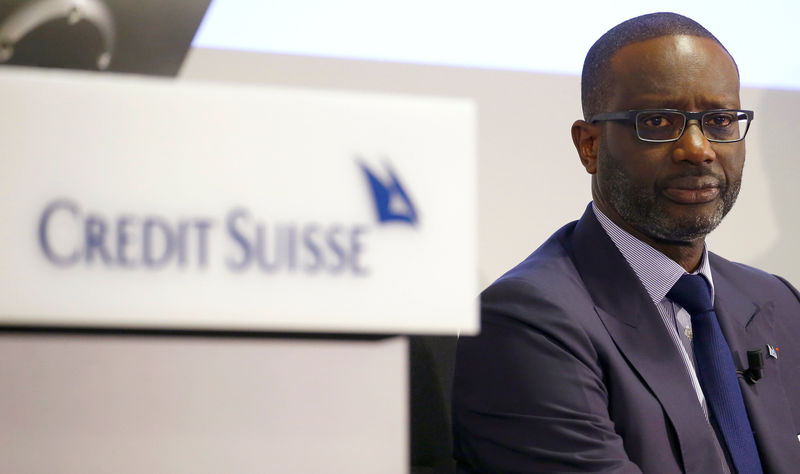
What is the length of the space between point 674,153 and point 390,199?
1.18 m

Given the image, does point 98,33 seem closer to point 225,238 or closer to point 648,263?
point 225,238

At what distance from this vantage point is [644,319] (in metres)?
1.45

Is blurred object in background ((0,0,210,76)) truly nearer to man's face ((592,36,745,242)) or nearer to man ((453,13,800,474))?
man ((453,13,800,474))

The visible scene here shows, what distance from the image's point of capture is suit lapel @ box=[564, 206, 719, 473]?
1.34 metres

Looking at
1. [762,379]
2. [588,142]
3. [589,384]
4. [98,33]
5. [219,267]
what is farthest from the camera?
[588,142]

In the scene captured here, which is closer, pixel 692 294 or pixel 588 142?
pixel 692 294

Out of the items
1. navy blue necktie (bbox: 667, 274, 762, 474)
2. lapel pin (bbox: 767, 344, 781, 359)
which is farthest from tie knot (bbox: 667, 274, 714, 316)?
lapel pin (bbox: 767, 344, 781, 359)

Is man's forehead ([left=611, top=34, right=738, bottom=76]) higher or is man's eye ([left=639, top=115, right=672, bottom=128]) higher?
man's forehead ([left=611, top=34, right=738, bottom=76])

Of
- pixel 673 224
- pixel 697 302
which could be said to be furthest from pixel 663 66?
pixel 697 302

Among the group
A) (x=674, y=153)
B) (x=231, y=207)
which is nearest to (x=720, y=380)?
(x=674, y=153)

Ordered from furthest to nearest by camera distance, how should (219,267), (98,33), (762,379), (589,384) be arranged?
(762,379) → (589,384) → (98,33) → (219,267)

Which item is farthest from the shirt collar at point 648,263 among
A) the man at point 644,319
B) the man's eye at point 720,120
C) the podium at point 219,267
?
the podium at point 219,267

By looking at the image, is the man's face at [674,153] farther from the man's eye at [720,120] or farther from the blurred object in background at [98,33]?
the blurred object in background at [98,33]

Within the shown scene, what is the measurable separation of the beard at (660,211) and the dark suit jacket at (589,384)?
0.07m
